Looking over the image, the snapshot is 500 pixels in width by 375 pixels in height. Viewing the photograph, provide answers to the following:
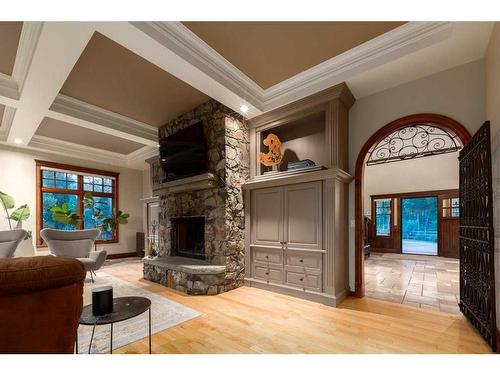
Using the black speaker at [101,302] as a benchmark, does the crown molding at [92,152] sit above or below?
above

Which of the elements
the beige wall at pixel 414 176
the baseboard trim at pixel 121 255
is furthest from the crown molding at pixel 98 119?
the beige wall at pixel 414 176

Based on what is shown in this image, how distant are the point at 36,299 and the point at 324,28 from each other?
3.10m

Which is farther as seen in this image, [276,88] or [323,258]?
[276,88]

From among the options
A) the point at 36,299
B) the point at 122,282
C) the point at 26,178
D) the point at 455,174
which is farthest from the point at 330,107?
the point at 26,178

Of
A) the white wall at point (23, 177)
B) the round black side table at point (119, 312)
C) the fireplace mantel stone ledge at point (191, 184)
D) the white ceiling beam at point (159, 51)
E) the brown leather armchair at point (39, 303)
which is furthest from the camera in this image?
the white wall at point (23, 177)

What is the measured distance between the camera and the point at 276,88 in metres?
3.62

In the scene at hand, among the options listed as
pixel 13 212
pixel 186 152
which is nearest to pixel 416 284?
pixel 186 152

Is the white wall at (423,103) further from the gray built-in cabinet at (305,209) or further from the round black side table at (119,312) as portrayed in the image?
the round black side table at (119,312)

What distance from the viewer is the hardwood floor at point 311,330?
2061 millimetres

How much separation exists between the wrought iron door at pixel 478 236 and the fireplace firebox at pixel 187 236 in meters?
3.67

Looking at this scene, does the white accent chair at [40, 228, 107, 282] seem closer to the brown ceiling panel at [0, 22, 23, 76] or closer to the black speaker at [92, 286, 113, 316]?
the brown ceiling panel at [0, 22, 23, 76]

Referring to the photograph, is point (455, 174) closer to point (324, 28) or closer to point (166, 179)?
point (324, 28)
